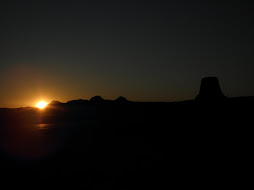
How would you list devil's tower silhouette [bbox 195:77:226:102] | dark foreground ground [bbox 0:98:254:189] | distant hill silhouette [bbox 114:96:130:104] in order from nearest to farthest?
1. dark foreground ground [bbox 0:98:254:189]
2. devil's tower silhouette [bbox 195:77:226:102]
3. distant hill silhouette [bbox 114:96:130:104]

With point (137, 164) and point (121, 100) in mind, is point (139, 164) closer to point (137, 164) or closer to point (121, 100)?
point (137, 164)

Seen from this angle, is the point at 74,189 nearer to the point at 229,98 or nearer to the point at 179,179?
the point at 179,179

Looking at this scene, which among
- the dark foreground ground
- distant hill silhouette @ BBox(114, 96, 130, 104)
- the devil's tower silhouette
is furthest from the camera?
distant hill silhouette @ BBox(114, 96, 130, 104)

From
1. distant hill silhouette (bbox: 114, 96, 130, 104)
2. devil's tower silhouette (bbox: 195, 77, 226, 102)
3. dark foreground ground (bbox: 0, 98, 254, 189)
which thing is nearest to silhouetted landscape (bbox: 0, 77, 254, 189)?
dark foreground ground (bbox: 0, 98, 254, 189)

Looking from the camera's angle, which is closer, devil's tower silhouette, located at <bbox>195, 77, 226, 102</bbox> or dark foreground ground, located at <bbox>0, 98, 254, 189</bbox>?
dark foreground ground, located at <bbox>0, 98, 254, 189</bbox>

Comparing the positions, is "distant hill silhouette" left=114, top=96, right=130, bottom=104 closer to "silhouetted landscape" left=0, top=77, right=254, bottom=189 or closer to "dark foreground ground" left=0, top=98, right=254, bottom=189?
"silhouetted landscape" left=0, top=77, right=254, bottom=189

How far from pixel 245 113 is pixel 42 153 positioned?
32278mm

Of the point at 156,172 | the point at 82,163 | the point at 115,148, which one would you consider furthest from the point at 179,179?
the point at 115,148

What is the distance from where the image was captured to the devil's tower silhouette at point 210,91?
188 ft

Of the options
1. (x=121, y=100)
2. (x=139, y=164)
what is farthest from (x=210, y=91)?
(x=121, y=100)

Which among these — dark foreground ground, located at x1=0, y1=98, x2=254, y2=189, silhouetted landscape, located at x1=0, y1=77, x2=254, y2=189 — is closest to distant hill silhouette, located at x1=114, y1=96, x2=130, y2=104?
silhouetted landscape, located at x1=0, y1=77, x2=254, y2=189

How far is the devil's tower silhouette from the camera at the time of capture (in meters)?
57.4

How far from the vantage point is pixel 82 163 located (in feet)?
49.6

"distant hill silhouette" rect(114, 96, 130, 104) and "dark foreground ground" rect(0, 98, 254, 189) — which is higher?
"distant hill silhouette" rect(114, 96, 130, 104)
